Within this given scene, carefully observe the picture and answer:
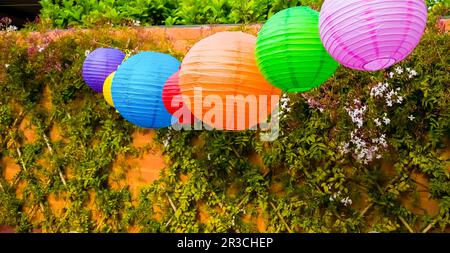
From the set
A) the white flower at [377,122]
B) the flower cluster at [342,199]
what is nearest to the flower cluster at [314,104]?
the white flower at [377,122]

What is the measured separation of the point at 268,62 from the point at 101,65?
180cm

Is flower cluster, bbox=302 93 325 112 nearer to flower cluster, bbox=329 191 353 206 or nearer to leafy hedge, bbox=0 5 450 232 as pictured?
leafy hedge, bbox=0 5 450 232

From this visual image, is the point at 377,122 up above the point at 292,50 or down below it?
below

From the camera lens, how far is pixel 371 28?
154 centimetres

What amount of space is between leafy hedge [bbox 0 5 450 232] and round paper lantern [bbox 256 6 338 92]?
Answer: 1.32 m

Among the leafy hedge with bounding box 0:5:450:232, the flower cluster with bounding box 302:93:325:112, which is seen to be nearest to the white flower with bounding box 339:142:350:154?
the leafy hedge with bounding box 0:5:450:232

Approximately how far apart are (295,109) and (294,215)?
2.95 ft

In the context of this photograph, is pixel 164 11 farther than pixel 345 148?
Yes

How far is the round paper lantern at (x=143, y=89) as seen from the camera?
243 cm

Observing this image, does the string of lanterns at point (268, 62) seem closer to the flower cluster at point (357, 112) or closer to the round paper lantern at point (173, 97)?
the round paper lantern at point (173, 97)

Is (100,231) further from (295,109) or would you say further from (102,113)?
(295,109)

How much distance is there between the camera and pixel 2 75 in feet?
15.6

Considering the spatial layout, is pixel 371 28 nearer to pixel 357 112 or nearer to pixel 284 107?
pixel 357 112

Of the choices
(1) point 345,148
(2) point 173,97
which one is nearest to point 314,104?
(1) point 345,148
